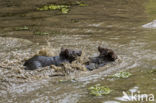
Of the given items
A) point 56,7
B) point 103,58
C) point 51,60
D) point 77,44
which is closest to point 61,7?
point 56,7

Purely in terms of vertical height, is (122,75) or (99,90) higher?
(99,90)

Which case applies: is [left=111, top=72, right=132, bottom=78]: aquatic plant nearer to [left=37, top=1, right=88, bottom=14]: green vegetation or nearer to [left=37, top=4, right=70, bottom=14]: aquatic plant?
[left=37, top=1, right=88, bottom=14]: green vegetation

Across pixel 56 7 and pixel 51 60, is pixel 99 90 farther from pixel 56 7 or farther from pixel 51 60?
pixel 56 7

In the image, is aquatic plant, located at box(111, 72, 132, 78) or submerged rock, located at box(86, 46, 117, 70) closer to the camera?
aquatic plant, located at box(111, 72, 132, 78)

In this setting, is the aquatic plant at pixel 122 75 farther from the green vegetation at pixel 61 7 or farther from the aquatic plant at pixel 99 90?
the green vegetation at pixel 61 7

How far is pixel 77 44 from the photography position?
10.4m

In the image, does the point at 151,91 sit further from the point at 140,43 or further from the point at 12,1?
the point at 12,1

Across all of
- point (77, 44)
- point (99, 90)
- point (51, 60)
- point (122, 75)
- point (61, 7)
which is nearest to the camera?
point (99, 90)

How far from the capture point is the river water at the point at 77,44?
6.38m

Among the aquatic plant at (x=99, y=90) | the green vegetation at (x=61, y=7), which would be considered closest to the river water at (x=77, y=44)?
the aquatic plant at (x=99, y=90)

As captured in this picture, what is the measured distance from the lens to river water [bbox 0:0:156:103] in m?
6.38

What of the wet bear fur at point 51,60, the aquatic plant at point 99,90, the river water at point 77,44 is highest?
the wet bear fur at point 51,60

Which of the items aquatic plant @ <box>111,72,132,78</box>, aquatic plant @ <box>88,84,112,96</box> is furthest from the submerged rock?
aquatic plant @ <box>88,84,112,96</box>

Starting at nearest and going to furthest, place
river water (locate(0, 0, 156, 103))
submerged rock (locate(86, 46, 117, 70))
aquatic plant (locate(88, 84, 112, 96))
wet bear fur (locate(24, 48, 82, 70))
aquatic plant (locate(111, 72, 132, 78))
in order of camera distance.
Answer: aquatic plant (locate(88, 84, 112, 96))
river water (locate(0, 0, 156, 103))
aquatic plant (locate(111, 72, 132, 78))
wet bear fur (locate(24, 48, 82, 70))
submerged rock (locate(86, 46, 117, 70))
